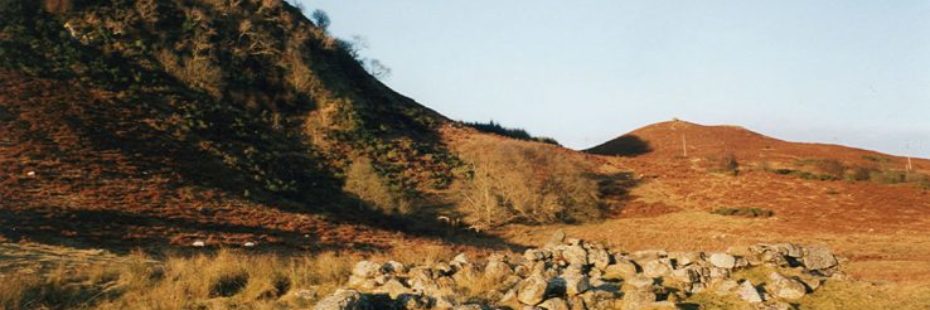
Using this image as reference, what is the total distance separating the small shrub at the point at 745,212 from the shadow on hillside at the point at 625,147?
31.8 meters

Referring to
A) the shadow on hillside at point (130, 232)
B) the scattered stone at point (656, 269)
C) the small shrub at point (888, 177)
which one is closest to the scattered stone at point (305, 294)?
the scattered stone at point (656, 269)

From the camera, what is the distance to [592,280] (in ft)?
34.2

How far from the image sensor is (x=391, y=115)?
4766 centimetres

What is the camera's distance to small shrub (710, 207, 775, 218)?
3231 centimetres

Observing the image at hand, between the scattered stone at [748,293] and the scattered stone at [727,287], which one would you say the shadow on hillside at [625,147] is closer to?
the scattered stone at [727,287]

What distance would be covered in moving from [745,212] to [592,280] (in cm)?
2523

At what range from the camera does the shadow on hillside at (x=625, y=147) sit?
219 feet

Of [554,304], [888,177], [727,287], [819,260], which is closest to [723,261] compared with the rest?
[727,287]

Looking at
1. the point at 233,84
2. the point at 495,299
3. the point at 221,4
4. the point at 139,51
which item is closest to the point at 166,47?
the point at 139,51

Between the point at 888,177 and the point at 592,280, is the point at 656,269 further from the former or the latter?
the point at 888,177

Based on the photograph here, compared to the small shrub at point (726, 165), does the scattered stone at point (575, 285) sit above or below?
below

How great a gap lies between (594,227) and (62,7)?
3162cm

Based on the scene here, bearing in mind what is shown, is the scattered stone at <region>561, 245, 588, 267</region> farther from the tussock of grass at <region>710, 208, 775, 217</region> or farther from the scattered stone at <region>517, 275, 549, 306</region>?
the tussock of grass at <region>710, 208, 775, 217</region>

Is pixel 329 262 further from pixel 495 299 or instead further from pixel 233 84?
pixel 233 84
